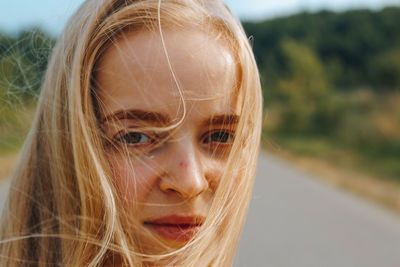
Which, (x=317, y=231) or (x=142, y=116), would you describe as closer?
(x=142, y=116)

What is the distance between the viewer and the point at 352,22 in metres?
36.7

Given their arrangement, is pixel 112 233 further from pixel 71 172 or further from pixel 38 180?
pixel 38 180

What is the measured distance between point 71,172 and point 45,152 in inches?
4.6

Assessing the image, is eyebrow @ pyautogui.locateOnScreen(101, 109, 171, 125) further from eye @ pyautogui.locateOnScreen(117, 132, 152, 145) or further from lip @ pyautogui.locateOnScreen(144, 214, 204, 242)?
lip @ pyautogui.locateOnScreen(144, 214, 204, 242)

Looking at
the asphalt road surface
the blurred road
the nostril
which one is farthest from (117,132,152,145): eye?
the blurred road

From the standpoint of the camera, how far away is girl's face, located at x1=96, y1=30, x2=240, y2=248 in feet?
3.24

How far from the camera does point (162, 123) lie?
100cm

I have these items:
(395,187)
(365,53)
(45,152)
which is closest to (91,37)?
(45,152)

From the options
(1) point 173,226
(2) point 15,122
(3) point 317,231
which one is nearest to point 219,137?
(1) point 173,226

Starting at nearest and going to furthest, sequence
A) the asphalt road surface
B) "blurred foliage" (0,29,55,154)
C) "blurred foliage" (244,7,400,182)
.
A: "blurred foliage" (0,29,55,154)
the asphalt road surface
"blurred foliage" (244,7,400,182)

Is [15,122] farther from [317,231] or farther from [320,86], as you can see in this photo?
[320,86]

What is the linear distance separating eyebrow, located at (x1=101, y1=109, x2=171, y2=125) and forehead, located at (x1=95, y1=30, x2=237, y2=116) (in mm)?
12

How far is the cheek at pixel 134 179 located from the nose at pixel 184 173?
0.04 m

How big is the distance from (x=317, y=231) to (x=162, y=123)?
501cm
